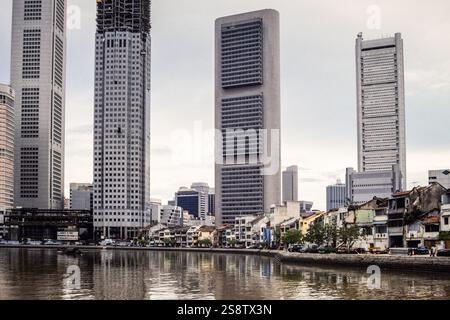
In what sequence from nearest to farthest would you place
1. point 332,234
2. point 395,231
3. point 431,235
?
point 431,235 → point 395,231 → point 332,234

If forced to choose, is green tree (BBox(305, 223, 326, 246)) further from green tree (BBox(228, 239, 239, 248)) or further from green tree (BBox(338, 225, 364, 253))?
green tree (BBox(228, 239, 239, 248))

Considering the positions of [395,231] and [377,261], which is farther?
[395,231]

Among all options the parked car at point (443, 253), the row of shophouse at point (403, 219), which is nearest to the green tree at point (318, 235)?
the row of shophouse at point (403, 219)

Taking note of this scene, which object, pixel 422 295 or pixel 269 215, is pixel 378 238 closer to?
pixel 422 295

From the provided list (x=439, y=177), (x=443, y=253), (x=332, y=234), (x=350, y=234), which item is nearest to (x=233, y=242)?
(x=439, y=177)

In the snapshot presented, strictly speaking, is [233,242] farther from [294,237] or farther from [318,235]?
[318,235]

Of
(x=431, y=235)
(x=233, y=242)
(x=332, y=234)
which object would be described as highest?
(x=431, y=235)

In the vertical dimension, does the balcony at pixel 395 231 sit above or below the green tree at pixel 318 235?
above

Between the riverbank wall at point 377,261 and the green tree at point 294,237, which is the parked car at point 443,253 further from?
the green tree at point 294,237

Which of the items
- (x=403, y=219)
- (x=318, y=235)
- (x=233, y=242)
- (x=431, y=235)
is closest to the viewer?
(x=431, y=235)

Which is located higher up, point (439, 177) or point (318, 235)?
point (439, 177)

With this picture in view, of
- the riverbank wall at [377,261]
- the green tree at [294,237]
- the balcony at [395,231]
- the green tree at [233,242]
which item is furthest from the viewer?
the green tree at [233,242]

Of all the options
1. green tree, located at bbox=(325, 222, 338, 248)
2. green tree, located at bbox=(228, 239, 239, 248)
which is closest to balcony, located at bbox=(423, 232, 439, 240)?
green tree, located at bbox=(325, 222, 338, 248)
